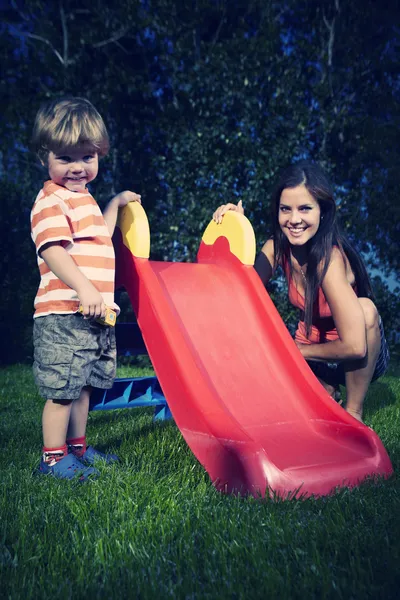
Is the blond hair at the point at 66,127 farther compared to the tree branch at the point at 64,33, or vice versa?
the tree branch at the point at 64,33

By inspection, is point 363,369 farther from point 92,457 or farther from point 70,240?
point 70,240

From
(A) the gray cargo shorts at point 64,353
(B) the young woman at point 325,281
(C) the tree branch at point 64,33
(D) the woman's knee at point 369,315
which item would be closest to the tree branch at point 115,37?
(C) the tree branch at point 64,33

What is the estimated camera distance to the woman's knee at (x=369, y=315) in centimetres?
322

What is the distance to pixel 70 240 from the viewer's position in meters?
2.50

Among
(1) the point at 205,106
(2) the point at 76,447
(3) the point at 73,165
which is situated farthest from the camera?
(1) the point at 205,106

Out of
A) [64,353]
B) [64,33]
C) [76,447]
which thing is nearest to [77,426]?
[76,447]

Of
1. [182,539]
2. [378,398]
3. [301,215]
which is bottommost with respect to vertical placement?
[378,398]

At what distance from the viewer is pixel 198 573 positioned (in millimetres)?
1599

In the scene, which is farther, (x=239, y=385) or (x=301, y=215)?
(x=301, y=215)

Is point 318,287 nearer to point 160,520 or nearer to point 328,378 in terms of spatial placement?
point 328,378

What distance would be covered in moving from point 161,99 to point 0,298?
2.96 m

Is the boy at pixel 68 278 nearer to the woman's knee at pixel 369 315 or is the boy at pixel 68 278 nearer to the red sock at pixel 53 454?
the red sock at pixel 53 454

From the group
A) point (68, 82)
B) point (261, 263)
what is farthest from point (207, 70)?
point (261, 263)

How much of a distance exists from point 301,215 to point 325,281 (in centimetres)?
40
